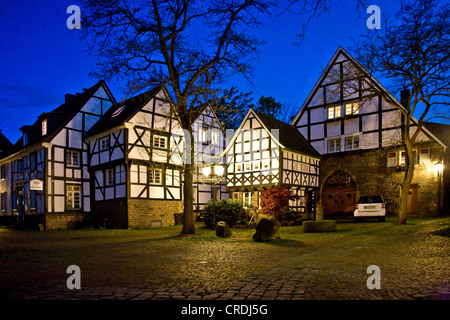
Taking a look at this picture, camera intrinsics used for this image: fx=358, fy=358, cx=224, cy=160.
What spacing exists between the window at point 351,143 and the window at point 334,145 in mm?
768

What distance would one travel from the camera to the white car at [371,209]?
2092 cm

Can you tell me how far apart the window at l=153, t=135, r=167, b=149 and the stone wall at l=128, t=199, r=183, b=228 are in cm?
404

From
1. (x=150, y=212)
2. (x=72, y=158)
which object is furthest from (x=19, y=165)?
(x=150, y=212)

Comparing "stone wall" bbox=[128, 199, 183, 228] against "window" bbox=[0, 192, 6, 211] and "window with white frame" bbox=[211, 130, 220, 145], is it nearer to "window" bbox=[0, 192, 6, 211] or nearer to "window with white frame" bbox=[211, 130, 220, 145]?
"window with white frame" bbox=[211, 130, 220, 145]

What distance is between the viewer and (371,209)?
830 inches

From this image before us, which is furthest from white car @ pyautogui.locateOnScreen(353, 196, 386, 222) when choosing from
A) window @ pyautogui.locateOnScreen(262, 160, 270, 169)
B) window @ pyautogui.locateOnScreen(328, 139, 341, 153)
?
window @ pyautogui.locateOnScreen(328, 139, 341, 153)

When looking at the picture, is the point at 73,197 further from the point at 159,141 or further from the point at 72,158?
the point at 159,141

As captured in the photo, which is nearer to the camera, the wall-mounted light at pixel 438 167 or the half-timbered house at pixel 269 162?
the wall-mounted light at pixel 438 167

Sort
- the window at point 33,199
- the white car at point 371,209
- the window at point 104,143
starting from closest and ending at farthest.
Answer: the white car at point 371,209
the window at point 104,143
the window at point 33,199

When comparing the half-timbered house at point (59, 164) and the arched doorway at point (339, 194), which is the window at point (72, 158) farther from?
the arched doorway at point (339, 194)

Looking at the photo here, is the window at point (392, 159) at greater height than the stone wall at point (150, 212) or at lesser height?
greater

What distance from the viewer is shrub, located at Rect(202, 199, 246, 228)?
20.6 m

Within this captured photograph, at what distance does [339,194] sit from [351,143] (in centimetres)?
435

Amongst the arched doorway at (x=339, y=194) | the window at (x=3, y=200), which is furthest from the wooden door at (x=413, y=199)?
the window at (x=3, y=200)
